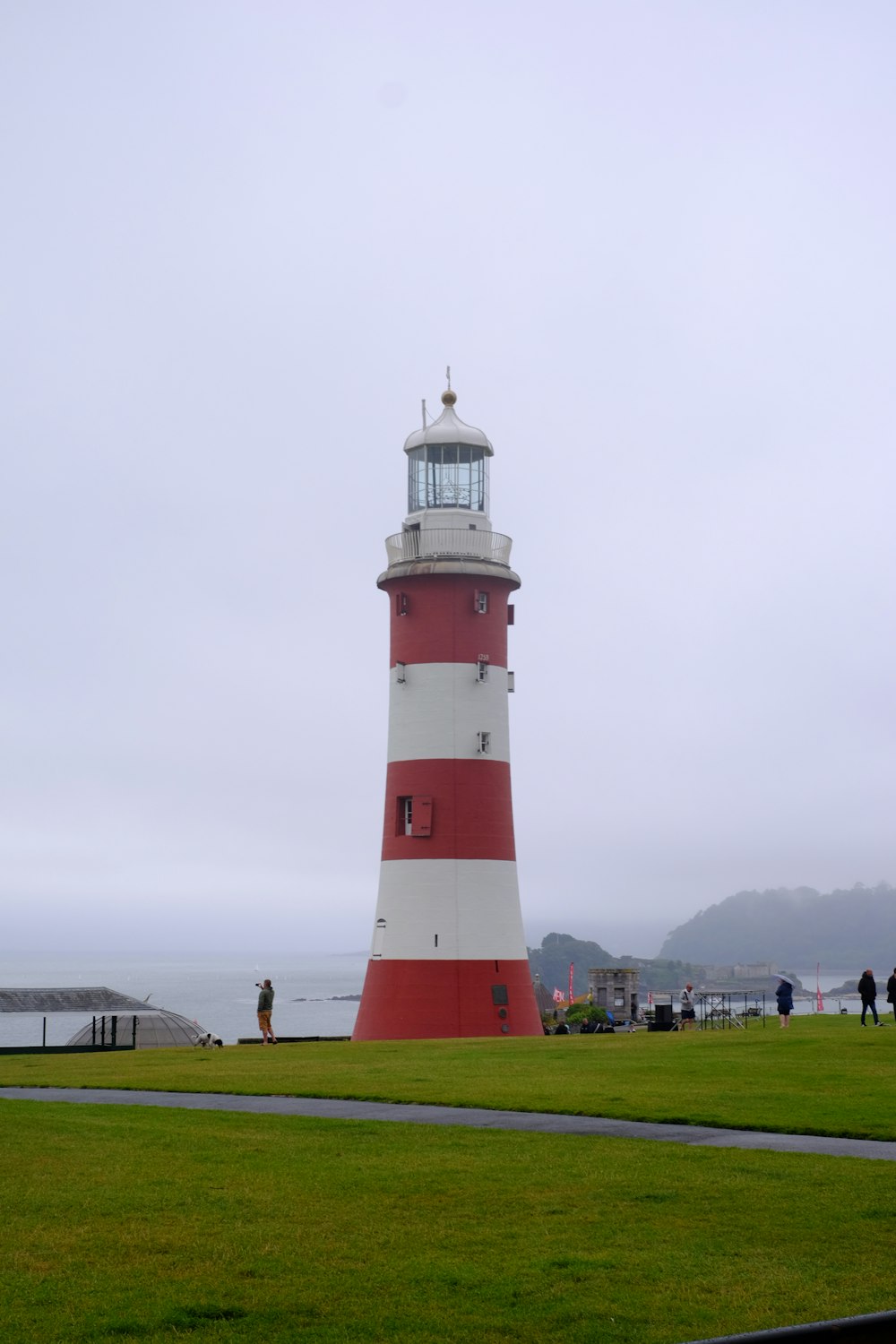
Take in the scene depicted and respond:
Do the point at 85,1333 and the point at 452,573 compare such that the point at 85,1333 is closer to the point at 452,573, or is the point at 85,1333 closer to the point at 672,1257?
the point at 672,1257

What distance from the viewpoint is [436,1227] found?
9.40 meters

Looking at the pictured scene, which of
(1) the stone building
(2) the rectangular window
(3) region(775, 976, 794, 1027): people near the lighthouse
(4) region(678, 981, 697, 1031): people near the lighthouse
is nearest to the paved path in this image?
(2) the rectangular window

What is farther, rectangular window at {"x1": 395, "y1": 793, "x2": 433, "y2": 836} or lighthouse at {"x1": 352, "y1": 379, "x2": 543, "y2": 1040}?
rectangular window at {"x1": 395, "y1": 793, "x2": 433, "y2": 836}

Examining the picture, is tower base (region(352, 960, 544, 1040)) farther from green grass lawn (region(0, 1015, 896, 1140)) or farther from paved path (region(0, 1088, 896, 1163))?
paved path (region(0, 1088, 896, 1163))

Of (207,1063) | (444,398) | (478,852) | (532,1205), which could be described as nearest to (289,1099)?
(207,1063)

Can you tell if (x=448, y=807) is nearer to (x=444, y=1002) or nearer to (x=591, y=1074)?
(x=444, y=1002)

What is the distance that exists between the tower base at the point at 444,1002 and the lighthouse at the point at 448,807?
0.09 ft

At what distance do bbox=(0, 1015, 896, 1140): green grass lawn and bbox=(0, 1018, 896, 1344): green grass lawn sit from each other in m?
0.12

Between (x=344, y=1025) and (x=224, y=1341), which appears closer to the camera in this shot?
(x=224, y=1341)

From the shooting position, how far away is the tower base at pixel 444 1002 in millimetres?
31656

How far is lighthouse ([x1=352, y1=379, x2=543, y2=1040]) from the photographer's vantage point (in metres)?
31.9

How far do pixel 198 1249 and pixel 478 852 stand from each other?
2370cm

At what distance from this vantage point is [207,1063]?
23.4 meters

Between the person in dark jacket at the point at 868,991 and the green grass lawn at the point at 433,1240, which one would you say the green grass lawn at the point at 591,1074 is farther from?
the green grass lawn at the point at 433,1240
